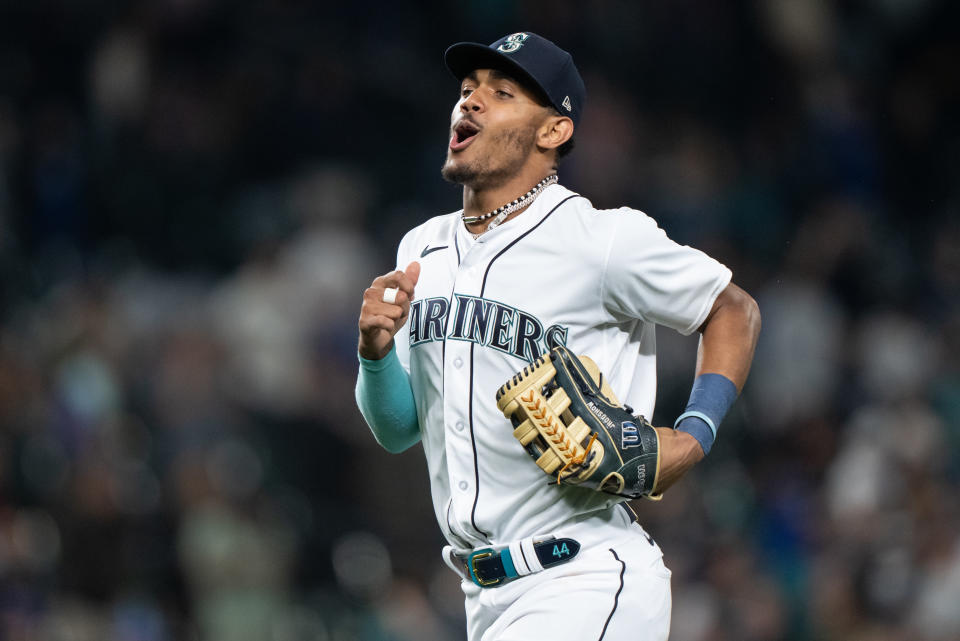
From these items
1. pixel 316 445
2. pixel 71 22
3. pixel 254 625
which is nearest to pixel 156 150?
pixel 71 22

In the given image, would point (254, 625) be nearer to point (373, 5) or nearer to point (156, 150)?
point (156, 150)

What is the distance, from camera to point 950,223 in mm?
8172

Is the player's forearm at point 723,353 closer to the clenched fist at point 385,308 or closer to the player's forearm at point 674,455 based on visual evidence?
the player's forearm at point 674,455

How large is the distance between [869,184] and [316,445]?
4182mm

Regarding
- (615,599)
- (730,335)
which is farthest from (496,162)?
(615,599)

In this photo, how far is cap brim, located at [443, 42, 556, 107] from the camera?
327cm

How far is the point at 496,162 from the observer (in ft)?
10.8

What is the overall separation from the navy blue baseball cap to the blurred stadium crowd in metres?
3.61

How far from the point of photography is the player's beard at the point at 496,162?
3.28m

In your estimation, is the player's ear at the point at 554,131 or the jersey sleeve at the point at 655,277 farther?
the player's ear at the point at 554,131

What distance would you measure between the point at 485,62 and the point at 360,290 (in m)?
4.77

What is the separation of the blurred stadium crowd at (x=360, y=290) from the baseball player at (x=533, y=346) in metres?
3.31

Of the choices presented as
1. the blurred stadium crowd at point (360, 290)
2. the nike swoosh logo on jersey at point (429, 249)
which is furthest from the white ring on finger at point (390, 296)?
the blurred stadium crowd at point (360, 290)

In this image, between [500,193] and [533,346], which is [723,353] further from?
[500,193]
